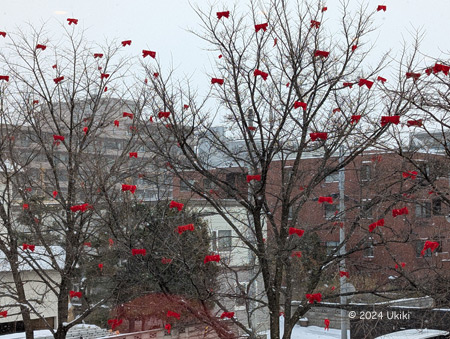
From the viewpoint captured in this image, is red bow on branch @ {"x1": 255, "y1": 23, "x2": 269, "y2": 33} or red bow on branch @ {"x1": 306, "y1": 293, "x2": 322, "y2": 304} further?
red bow on branch @ {"x1": 255, "y1": 23, "x2": 269, "y2": 33}

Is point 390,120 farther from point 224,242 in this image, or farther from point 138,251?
point 224,242

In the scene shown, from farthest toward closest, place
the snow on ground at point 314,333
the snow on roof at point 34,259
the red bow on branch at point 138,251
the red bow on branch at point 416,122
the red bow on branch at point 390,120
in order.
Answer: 1. the snow on ground at point 314,333
2. the snow on roof at point 34,259
3. the red bow on branch at point 138,251
4. the red bow on branch at point 390,120
5. the red bow on branch at point 416,122

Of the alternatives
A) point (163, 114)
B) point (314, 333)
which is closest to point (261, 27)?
point (163, 114)

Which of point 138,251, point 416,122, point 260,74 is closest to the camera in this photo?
point 416,122

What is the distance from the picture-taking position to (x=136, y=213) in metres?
8.42

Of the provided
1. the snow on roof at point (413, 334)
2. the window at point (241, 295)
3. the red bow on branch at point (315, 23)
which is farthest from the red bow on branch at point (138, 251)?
the snow on roof at point (413, 334)

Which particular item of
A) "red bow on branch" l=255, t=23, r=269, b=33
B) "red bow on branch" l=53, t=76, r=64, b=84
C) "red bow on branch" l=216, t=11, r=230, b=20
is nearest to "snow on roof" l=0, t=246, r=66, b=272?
"red bow on branch" l=53, t=76, r=64, b=84

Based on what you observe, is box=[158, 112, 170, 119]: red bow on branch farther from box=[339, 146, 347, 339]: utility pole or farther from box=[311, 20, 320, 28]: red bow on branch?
box=[339, 146, 347, 339]: utility pole

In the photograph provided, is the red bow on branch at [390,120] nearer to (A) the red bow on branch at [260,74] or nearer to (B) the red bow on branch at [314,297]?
(A) the red bow on branch at [260,74]

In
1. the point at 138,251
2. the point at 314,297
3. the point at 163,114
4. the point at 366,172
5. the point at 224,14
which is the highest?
the point at 224,14

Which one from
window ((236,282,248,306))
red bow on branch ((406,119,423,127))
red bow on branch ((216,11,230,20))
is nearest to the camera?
red bow on branch ((406,119,423,127))

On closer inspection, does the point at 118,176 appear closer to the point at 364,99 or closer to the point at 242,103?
the point at 242,103

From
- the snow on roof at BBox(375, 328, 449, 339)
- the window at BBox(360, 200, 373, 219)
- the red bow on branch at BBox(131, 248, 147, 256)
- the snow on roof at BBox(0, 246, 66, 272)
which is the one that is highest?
the window at BBox(360, 200, 373, 219)

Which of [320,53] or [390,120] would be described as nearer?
[390,120]
